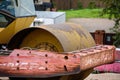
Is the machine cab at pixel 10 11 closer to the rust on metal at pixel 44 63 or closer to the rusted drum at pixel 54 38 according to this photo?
the rusted drum at pixel 54 38

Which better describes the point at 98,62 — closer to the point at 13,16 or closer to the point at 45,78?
the point at 45,78

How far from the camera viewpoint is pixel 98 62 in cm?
611

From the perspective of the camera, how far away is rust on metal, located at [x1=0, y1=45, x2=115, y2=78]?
549 cm

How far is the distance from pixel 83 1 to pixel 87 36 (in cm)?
3164

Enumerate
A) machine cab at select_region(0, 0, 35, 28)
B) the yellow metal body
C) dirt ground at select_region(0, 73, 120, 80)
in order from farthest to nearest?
dirt ground at select_region(0, 73, 120, 80), machine cab at select_region(0, 0, 35, 28), the yellow metal body

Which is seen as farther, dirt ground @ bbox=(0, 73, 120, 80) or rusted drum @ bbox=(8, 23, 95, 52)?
dirt ground @ bbox=(0, 73, 120, 80)

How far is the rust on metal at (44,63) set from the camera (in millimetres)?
5492

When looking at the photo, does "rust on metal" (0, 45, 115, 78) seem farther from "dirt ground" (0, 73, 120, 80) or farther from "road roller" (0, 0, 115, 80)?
"dirt ground" (0, 73, 120, 80)

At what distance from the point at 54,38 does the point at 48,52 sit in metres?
0.39

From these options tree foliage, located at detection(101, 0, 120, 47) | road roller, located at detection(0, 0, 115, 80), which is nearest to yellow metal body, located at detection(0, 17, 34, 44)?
road roller, located at detection(0, 0, 115, 80)

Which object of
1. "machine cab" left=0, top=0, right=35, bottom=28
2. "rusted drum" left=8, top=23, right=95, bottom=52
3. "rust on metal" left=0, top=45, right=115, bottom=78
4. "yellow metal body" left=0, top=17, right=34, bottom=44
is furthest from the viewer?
"machine cab" left=0, top=0, right=35, bottom=28

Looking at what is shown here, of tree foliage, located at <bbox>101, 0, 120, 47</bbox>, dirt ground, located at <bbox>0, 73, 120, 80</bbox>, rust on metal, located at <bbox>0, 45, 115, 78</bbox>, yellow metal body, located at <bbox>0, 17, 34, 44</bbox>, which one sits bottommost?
dirt ground, located at <bbox>0, 73, 120, 80</bbox>

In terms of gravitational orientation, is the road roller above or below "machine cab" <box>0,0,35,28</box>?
below

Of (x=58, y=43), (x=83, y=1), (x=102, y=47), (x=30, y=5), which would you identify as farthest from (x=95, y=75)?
(x=83, y=1)
